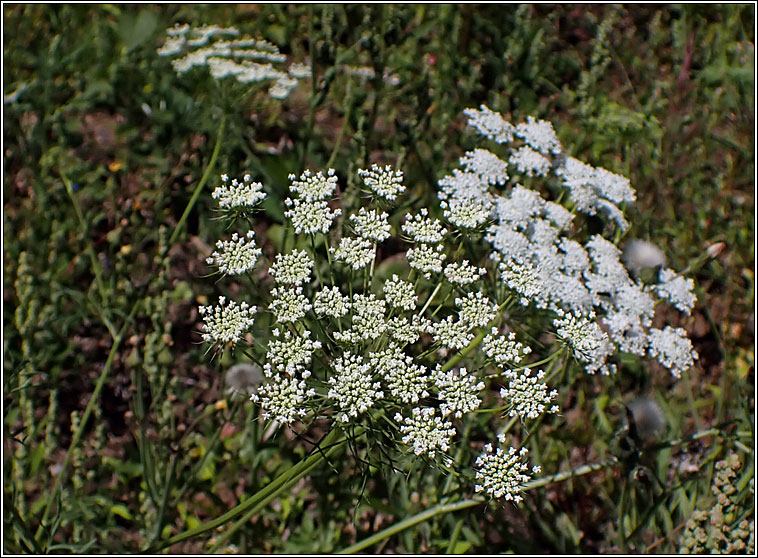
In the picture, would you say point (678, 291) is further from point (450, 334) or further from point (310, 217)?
point (310, 217)

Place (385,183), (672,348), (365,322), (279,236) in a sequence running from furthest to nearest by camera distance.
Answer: (279,236)
(672,348)
(385,183)
(365,322)

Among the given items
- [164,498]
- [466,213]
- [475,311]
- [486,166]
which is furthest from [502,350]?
[164,498]

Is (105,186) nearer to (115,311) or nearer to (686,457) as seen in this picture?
(115,311)

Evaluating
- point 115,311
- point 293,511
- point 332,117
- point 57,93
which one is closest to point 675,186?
point 332,117

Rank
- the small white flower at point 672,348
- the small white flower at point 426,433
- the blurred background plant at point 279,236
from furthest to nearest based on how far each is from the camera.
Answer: the blurred background plant at point 279,236
the small white flower at point 672,348
the small white flower at point 426,433

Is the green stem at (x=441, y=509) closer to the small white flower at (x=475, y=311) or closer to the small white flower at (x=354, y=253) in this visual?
the small white flower at (x=475, y=311)

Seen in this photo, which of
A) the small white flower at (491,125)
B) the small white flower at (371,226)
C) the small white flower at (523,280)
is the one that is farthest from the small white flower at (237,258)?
the small white flower at (491,125)
